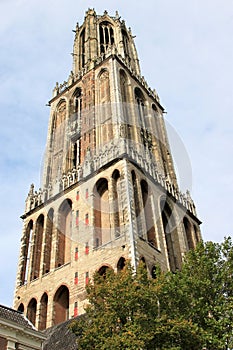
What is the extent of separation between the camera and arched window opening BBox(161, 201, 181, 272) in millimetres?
28158

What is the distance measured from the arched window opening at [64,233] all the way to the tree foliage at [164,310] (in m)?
12.0

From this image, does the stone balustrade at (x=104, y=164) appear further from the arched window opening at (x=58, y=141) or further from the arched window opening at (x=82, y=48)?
the arched window opening at (x=82, y=48)

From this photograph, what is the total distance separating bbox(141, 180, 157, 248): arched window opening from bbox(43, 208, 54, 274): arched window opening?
22.7 ft

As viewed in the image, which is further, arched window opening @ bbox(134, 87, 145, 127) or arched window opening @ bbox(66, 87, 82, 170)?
arched window opening @ bbox(134, 87, 145, 127)

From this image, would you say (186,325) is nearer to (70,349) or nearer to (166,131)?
(70,349)

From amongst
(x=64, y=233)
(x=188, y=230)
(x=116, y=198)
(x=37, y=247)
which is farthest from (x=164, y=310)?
(x=188, y=230)

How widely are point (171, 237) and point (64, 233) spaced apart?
24.4 feet

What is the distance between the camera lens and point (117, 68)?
38188mm

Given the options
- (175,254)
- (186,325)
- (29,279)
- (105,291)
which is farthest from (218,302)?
(29,279)

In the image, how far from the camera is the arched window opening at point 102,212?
2659 cm

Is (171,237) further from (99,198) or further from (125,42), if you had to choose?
(125,42)

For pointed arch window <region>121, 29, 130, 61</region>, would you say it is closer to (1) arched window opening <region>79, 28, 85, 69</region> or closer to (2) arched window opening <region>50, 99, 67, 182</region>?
(1) arched window opening <region>79, 28, 85, 69</region>

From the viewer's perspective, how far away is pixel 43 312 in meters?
26.0

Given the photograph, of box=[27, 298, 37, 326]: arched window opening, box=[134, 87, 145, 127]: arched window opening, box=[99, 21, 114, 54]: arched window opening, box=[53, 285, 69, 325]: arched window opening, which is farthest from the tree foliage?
box=[99, 21, 114, 54]: arched window opening
